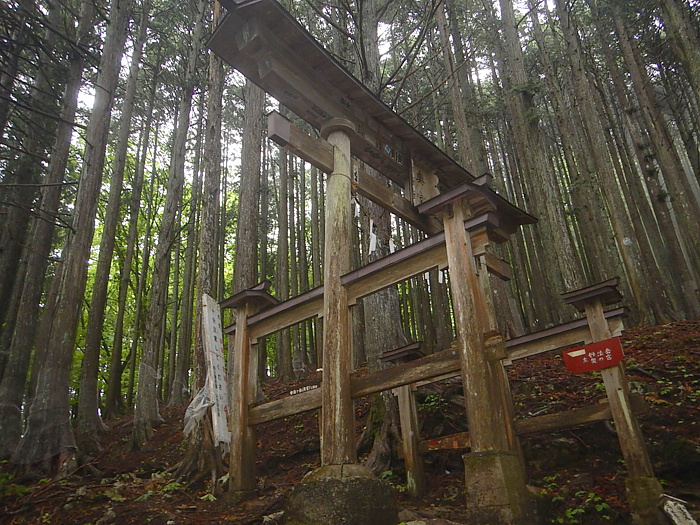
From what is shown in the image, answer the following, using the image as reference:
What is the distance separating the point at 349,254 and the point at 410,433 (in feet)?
8.28

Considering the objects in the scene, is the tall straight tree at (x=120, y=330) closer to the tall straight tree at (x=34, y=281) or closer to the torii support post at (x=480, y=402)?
the tall straight tree at (x=34, y=281)

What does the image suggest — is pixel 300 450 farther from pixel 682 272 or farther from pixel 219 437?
pixel 682 272

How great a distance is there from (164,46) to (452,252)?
44.1ft

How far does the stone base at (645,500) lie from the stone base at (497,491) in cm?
134

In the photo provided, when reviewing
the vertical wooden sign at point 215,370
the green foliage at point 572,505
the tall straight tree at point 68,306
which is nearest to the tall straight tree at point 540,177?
the green foliage at point 572,505

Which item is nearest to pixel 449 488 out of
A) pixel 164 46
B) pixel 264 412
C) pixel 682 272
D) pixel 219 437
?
pixel 264 412

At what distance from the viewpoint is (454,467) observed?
20.3ft

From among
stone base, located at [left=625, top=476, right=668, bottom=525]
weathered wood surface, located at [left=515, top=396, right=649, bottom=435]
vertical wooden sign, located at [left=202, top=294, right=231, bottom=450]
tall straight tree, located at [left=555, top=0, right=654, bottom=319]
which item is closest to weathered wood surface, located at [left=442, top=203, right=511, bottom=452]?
weathered wood surface, located at [left=515, top=396, right=649, bottom=435]

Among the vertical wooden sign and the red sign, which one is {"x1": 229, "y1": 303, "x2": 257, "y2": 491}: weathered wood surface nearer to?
the vertical wooden sign

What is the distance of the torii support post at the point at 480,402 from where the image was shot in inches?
139

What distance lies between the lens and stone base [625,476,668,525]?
4086mm

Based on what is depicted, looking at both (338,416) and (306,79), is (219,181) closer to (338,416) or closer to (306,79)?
(306,79)

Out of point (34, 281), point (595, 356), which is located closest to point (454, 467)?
point (595, 356)

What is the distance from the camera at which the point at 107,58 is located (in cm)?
902
